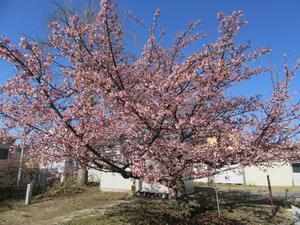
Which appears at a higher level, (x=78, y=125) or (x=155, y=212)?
(x=78, y=125)

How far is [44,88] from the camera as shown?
5.66 metres

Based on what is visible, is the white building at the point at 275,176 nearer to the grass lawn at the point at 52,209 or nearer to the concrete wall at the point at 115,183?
the concrete wall at the point at 115,183

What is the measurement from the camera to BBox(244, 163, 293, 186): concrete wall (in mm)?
24000

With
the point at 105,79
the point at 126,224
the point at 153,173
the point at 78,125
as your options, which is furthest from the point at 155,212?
the point at 105,79

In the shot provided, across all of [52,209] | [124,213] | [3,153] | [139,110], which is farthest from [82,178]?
[139,110]

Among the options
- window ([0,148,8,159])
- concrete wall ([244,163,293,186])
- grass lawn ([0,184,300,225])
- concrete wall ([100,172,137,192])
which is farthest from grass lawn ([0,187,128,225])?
concrete wall ([244,163,293,186])

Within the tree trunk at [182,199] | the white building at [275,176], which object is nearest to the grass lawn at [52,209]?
the tree trunk at [182,199]

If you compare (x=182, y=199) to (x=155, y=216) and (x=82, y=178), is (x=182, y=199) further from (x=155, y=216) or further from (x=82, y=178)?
(x=82, y=178)

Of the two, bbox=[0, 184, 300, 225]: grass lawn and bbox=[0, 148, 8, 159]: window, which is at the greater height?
bbox=[0, 148, 8, 159]: window

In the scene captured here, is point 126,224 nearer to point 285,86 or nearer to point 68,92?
point 68,92

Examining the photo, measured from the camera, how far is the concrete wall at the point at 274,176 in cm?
2400

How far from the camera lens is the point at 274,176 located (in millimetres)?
24547

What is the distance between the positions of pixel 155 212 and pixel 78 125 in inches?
193

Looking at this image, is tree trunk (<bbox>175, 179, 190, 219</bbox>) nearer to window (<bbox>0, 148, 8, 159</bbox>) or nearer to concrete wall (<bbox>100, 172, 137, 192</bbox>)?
concrete wall (<bbox>100, 172, 137, 192</bbox>)
